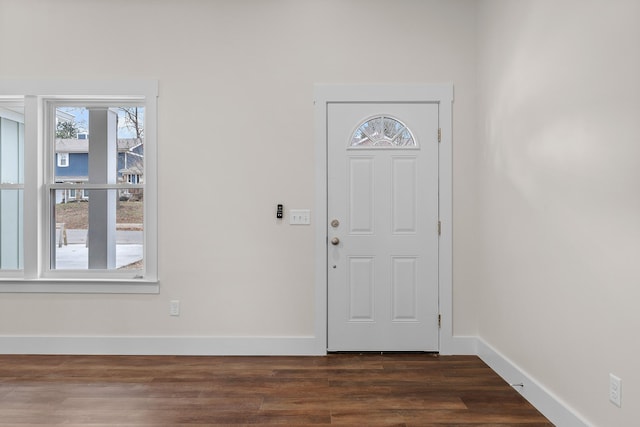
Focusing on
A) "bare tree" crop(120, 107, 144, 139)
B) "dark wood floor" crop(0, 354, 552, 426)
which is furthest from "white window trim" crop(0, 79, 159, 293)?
"dark wood floor" crop(0, 354, 552, 426)

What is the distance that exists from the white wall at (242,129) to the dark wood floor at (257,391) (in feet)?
1.04

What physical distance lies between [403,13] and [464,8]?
509mm

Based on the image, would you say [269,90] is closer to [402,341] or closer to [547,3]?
[547,3]

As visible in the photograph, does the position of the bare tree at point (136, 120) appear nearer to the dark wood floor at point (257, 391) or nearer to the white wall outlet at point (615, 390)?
the dark wood floor at point (257, 391)

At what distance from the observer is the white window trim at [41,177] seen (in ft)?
11.2

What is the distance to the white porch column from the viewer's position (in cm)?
356

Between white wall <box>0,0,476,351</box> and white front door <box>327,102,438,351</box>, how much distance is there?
0.69ft

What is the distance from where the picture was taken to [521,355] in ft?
9.00

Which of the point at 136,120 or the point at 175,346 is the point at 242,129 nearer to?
the point at 136,120

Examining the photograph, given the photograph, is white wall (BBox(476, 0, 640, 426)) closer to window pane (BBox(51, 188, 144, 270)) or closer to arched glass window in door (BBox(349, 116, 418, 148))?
arched glass window in door (BBox(349, 116, 418, 148))

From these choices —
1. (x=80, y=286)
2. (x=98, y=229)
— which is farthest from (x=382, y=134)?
(x=80, y=286)

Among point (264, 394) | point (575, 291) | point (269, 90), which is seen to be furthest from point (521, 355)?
point (269, 90)

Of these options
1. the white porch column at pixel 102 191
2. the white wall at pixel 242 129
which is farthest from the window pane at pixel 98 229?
the white wall at pixel 242 129

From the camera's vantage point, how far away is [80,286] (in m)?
3.44
